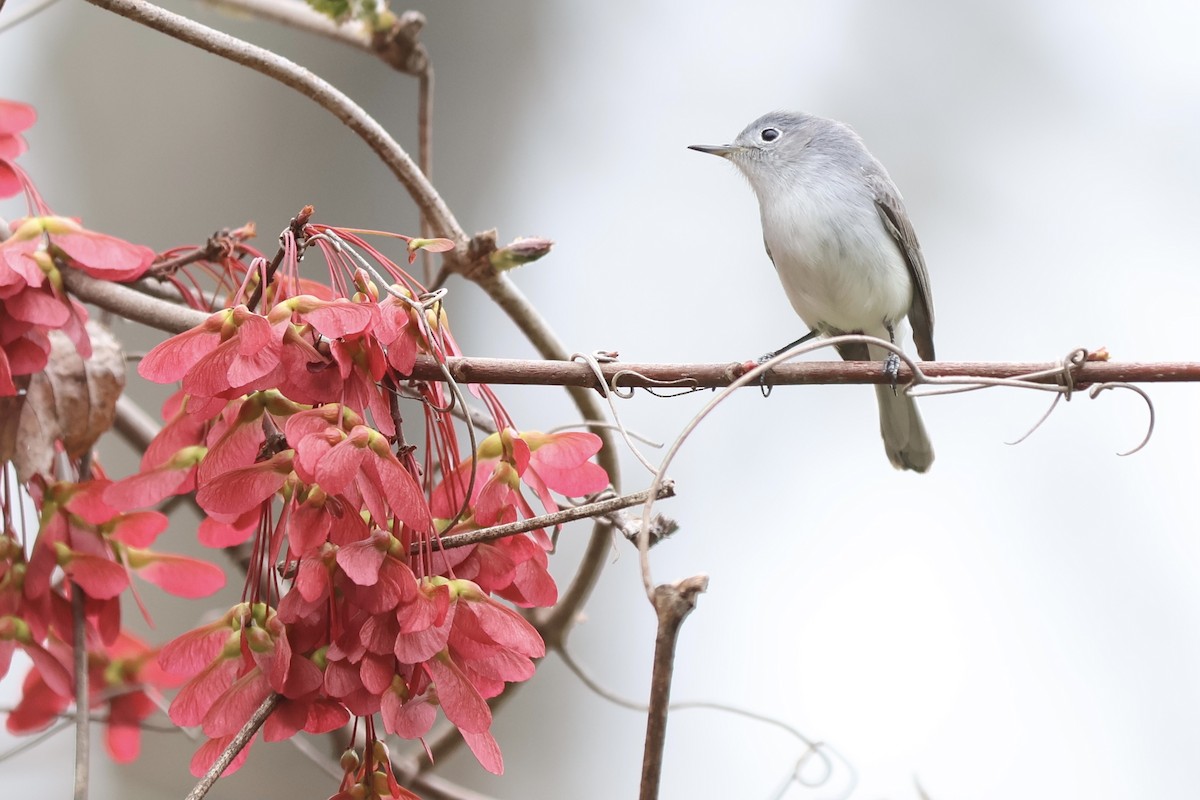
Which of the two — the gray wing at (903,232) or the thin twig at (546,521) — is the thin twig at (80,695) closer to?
the thin twig at (546,521)

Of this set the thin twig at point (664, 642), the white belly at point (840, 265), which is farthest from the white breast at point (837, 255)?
the thin twig at point (664, 642)

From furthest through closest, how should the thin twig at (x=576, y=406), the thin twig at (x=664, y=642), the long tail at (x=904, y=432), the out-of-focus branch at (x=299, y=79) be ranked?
the long tail at (x=904, y=432) < the thin twig at (x=576, y=406) < the out-of-focus branch at (x=299, y=79) < the thin twig at (x=664, y=642)

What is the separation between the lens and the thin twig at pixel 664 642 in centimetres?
54

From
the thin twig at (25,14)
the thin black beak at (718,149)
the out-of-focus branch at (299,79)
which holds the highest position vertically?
the thin black beak at (718,149)

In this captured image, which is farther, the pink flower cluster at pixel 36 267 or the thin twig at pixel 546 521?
the pink flower cluster at pixel 36 267

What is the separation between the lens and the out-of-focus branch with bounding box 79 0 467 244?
791 millimetres

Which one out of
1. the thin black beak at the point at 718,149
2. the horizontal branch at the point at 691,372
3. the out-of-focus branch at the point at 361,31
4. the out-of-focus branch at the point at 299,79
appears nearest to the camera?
the horizontal branch at the point at 691,372

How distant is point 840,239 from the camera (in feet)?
5.02

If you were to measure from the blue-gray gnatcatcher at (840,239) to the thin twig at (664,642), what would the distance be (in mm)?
960

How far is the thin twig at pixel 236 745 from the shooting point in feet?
1.85

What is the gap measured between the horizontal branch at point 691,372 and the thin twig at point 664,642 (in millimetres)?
185

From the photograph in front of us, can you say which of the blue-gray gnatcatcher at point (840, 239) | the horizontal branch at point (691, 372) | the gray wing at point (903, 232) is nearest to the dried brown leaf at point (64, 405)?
the horizontal branch at point (691, 372)

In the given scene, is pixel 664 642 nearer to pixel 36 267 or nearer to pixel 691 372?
pixel 691 372

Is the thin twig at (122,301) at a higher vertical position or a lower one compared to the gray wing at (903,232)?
lower
